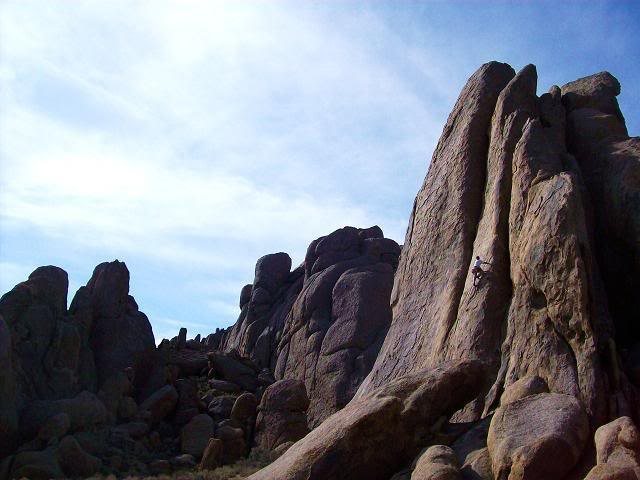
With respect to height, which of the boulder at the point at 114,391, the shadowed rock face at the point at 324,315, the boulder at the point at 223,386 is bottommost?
the boulder at the point at 114,391

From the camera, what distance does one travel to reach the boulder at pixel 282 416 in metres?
42.3

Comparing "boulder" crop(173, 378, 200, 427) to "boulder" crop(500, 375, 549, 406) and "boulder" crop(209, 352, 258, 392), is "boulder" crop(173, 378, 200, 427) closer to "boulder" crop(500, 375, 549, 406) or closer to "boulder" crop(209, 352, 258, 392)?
"boulder" crop(209, 352, 258, 392)

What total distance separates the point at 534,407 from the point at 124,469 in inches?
1078

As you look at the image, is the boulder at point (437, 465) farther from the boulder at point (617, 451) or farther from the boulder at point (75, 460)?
the boulder at point (75, 460)

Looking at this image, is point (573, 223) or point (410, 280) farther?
point (410, 280)

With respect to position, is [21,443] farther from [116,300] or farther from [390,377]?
[390,377]

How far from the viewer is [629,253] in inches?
1024

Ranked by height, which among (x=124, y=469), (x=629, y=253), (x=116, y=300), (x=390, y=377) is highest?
(x=116, y=300)

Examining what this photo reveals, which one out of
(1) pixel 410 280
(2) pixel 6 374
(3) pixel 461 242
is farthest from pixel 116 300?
(3) pixel 461 242

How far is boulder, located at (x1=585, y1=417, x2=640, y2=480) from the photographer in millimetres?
16594

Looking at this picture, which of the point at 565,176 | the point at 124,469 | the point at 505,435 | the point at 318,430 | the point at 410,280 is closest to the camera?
the point at 505,435

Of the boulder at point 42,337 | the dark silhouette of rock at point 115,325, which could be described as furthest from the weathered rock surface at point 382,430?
the dark silhouette of rock at point 115,325

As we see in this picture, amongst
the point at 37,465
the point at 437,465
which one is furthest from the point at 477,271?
the point at 37,465

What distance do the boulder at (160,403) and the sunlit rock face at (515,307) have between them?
21.9 meters
